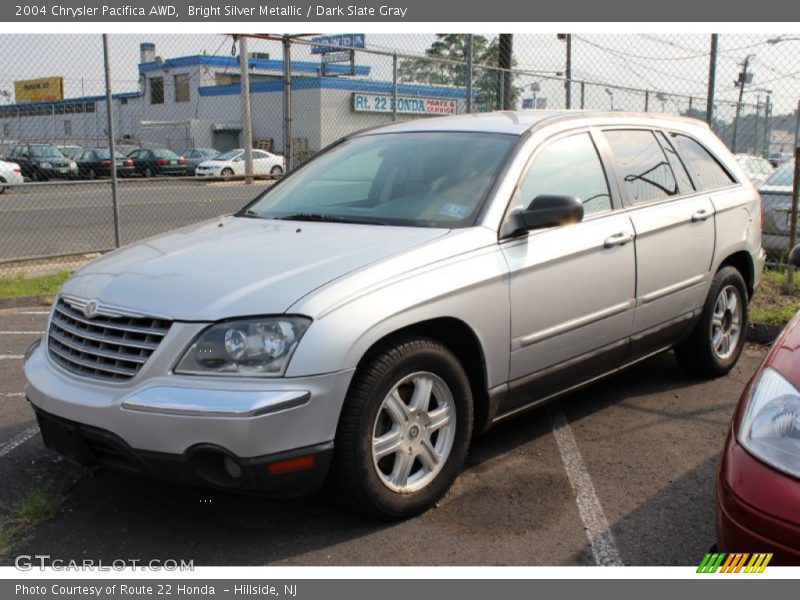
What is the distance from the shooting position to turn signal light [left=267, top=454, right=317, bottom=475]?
3.18 meters

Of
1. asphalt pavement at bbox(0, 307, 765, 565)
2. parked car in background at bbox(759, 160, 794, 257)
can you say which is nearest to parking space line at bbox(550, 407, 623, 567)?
asphalt pavement at bbox(0, 307, 765, 565)

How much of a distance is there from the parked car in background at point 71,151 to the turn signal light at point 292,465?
80.9 feet

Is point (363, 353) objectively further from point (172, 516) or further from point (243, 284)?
point (172, 516)

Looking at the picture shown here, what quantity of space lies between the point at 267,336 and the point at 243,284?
11.7 inches

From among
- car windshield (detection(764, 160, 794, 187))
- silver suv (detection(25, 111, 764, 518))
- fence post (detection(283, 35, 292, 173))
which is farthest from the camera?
car windshield (detection(764, 160, 794, 187))

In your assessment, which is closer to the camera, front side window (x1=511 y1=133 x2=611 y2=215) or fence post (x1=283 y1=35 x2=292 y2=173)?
front side window (x1=511 y1=133 x2=611 y2=215)

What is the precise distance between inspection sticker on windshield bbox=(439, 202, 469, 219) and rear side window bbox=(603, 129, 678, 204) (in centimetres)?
126

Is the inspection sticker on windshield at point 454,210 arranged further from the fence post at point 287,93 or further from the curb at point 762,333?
the fence post at point 287,93

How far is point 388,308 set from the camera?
3.43 metres

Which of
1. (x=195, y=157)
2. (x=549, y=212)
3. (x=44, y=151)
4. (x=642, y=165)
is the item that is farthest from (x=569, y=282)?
(x=195, y=157)

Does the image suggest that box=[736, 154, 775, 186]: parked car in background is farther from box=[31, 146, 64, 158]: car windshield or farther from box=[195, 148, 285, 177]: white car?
box=[195, 148, 285, 177]: white car

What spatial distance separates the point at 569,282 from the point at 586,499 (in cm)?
107

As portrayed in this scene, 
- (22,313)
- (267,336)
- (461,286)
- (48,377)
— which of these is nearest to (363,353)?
(267,336)

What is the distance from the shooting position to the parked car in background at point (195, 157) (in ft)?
125
